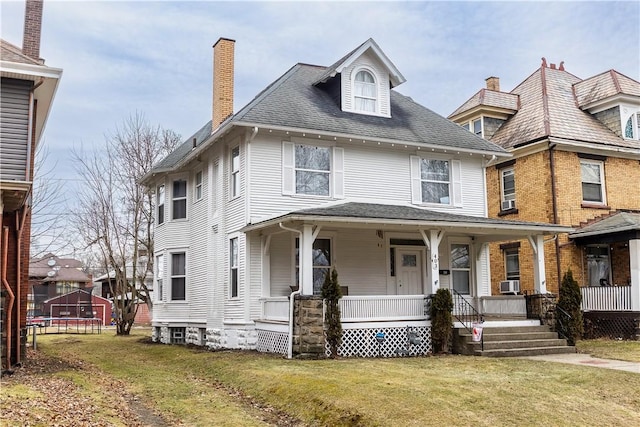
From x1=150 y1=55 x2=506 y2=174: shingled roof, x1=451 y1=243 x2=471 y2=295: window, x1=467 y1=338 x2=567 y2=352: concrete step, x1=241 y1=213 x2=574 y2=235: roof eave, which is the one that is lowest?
x1=467 y1=338 x2=567 y2=352: concrete step

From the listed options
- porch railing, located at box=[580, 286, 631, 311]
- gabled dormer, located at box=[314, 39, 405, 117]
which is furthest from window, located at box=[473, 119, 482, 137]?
porch railing, located at box=[580, 286, 631, 311]

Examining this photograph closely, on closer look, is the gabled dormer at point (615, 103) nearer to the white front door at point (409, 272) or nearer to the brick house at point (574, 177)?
the brick house at point (574, 177)

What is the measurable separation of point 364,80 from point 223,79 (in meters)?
4.53

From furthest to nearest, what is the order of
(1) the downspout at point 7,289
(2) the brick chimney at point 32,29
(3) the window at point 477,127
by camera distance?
(3) the window at point 477,127
(2) the brick chimney at point 32,29
(1) the downspout at point 7,289

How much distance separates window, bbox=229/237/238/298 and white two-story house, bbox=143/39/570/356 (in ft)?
0.18

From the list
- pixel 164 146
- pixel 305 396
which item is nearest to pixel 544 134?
pixel 305 396

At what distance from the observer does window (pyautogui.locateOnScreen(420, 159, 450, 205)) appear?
1959 cm

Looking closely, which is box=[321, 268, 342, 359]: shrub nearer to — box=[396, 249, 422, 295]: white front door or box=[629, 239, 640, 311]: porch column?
box=[396, 249, 422, 295]: white front door

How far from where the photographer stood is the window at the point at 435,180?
19.6 metres

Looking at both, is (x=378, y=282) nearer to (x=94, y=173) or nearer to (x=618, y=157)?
(x=618, y=157)

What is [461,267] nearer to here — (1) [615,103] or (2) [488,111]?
(2) [488,111]

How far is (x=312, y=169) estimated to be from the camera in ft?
58.8

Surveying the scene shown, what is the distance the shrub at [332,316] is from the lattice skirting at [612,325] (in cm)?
960

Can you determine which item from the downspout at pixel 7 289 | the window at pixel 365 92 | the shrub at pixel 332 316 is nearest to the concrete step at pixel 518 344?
the shrub at pixel 332 316
